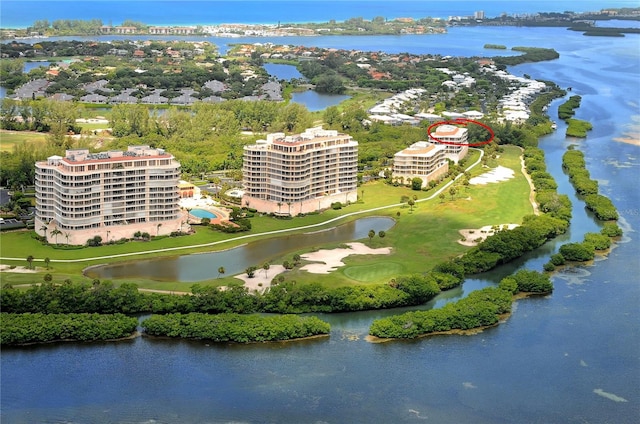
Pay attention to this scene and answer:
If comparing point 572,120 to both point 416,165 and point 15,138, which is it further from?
point 15,138

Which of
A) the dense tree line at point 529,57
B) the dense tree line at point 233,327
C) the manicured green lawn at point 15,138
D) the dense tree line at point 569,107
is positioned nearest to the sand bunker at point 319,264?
the dense tree line at point 233,327

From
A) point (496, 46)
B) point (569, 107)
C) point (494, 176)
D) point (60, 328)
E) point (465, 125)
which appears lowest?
point (60, 328)

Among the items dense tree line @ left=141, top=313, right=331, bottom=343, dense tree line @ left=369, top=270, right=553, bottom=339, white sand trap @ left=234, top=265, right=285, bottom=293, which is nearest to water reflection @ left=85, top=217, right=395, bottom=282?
white sand trap @ left=234, top=265, right=285, bottom=293

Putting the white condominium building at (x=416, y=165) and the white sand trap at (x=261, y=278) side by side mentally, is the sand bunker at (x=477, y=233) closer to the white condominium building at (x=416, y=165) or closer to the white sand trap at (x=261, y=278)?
the white condominium building at (x=416, y=165)

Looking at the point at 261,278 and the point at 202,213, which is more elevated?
the point at 202,213

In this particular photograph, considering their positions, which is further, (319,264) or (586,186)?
(586,186)

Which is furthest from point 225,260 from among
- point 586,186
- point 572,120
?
point 572,120
